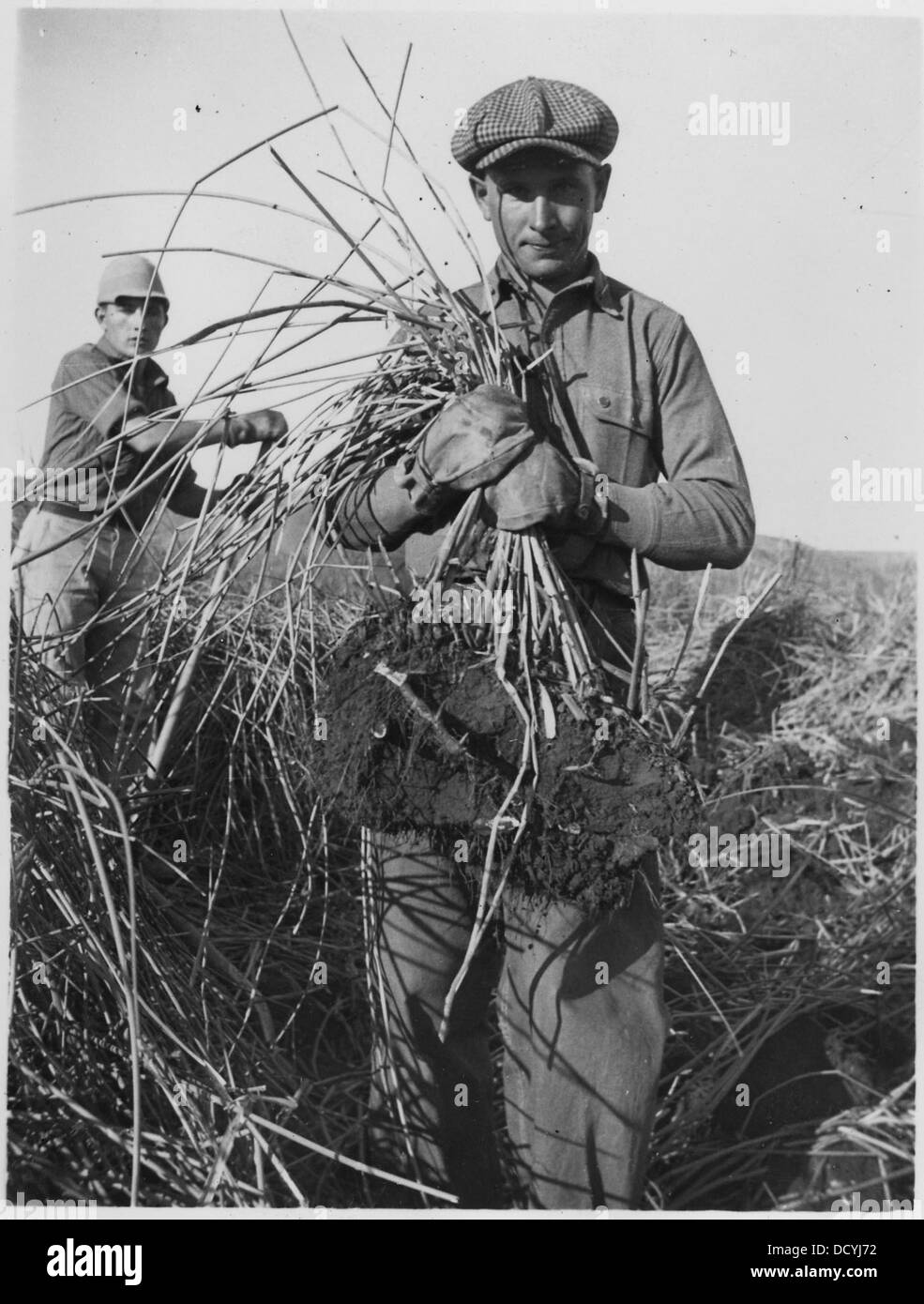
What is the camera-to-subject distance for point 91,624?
2.00 m

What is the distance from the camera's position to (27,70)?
2225 mm

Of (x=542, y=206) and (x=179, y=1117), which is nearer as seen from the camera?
(x=542, y=206)

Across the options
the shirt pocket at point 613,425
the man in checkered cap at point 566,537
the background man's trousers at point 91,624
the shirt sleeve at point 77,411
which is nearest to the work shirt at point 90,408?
the shirt sleeve at point 77,411

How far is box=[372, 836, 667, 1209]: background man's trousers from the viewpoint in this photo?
1.78m

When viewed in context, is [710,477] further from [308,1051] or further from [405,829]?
[308,1051]

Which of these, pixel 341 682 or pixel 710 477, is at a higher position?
pixel 710 477

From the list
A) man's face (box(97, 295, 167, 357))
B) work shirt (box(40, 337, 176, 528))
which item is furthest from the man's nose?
man's face (box(97, 295, 167, 357))

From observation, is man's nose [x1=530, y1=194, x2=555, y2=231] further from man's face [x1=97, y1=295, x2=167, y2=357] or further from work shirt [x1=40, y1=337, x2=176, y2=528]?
man's face [x1=97, y1=295, x2=167, y2=357]

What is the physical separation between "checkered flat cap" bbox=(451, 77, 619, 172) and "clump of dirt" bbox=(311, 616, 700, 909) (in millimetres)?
586

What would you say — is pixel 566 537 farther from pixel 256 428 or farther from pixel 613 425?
pixel 256 428

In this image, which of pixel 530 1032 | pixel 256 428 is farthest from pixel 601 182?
pixel 530 1032

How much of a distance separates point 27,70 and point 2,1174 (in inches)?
62.1
